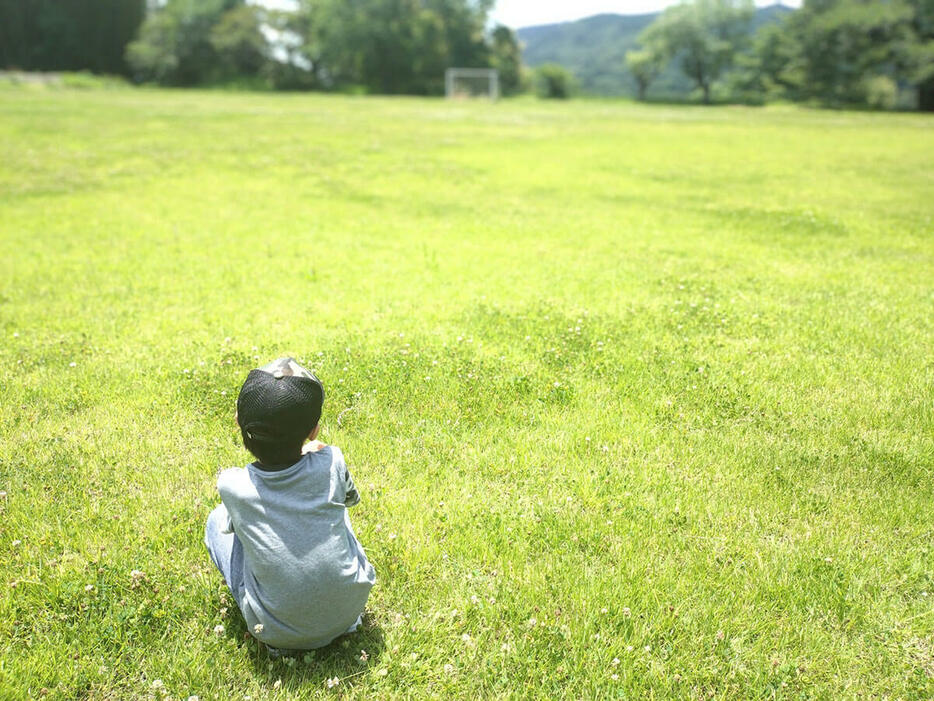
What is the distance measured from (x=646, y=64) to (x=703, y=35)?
9.65 m

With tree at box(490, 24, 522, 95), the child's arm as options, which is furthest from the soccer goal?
the child's arm

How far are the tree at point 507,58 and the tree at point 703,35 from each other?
22.8 metres

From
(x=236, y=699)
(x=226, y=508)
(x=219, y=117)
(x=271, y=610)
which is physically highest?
(x=219, y=117)

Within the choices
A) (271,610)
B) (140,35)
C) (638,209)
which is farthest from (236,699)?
(140,35)

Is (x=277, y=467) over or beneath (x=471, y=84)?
beneath

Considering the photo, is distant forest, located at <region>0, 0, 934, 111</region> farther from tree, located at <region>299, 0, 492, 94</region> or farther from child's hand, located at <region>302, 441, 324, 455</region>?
child's hand, located at <region>302, 441, 324, 455</region>

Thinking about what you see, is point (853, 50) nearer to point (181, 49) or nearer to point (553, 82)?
point (553, 82)

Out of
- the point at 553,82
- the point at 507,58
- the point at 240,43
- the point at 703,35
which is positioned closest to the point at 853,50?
the point at 703,35

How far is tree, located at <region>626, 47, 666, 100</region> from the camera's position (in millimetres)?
105637

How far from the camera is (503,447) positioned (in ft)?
16.6

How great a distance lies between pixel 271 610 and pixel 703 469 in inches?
125

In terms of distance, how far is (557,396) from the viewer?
19.0ft

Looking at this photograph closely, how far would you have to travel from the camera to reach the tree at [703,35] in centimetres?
9975

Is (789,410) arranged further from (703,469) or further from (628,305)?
(628,305)
